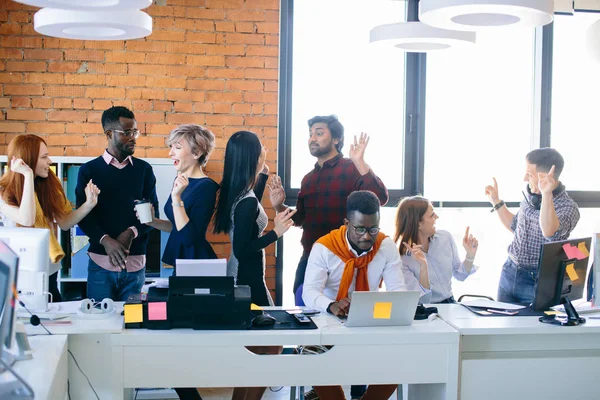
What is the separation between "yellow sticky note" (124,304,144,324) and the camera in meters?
3.03

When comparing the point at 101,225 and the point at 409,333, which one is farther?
the point at 101,225

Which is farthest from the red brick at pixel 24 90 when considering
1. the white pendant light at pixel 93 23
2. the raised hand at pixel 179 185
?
the raised hand at pixel 179 185

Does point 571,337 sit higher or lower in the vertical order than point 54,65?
lower

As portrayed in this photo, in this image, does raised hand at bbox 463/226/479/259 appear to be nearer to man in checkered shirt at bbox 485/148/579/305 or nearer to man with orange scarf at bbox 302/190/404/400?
man in checkered shirt at bbox 485/148/579/305

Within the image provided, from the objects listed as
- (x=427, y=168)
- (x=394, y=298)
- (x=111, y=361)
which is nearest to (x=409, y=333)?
(x=394, y=298)

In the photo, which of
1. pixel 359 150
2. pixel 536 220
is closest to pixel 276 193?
pixel 359 150

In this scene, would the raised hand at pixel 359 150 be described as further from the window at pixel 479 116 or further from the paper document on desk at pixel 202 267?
the paper document on desk at pixel 202 267

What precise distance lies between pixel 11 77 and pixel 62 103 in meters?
0.38

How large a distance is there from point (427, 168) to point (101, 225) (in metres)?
2.61

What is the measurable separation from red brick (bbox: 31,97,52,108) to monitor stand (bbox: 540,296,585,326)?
347cm

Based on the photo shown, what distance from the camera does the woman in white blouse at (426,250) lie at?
3.94 meters

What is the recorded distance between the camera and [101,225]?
13.1 feet

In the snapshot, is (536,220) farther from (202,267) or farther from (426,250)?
(202,267)

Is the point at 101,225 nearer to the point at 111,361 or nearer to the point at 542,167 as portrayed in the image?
the point at 111,361
